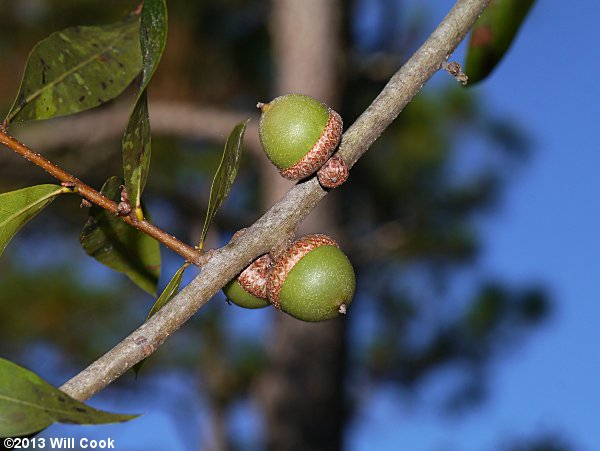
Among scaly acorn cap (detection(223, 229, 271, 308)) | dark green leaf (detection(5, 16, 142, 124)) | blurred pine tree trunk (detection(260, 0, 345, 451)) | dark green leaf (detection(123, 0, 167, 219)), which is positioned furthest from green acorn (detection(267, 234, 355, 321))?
blurred pine tree trunk (detection(260, 0, 345, 451))

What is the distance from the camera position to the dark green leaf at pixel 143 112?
0.74 meters

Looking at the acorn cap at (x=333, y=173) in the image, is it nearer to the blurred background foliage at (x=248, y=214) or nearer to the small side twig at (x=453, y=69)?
the small side twig at (x=453, y=69)

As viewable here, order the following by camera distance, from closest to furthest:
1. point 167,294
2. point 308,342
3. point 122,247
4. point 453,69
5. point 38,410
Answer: point 38,410 → point 167,294 → point 453,69 → point 122,247 → point 308,342

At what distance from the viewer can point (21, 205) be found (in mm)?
779

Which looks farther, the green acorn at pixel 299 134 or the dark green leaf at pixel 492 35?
the dark green leaf at pixel 492 35

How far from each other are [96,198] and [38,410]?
0.28 meters

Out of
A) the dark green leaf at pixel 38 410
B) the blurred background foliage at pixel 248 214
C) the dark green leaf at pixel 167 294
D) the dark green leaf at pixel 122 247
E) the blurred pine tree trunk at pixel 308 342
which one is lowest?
the dark green leaf at pixel 38 410

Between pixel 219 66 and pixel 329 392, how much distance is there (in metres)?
3.76

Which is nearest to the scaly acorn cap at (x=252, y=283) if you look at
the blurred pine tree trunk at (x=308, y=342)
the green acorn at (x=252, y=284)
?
the green acorn at (x=252, y=284)

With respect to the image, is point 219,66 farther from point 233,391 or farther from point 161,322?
point 161,322

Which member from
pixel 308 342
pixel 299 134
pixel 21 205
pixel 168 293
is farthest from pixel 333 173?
pixel 308 342

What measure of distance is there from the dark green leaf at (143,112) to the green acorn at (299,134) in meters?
0.13

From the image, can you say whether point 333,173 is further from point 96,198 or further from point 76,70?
point 76,70

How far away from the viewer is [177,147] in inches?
253
